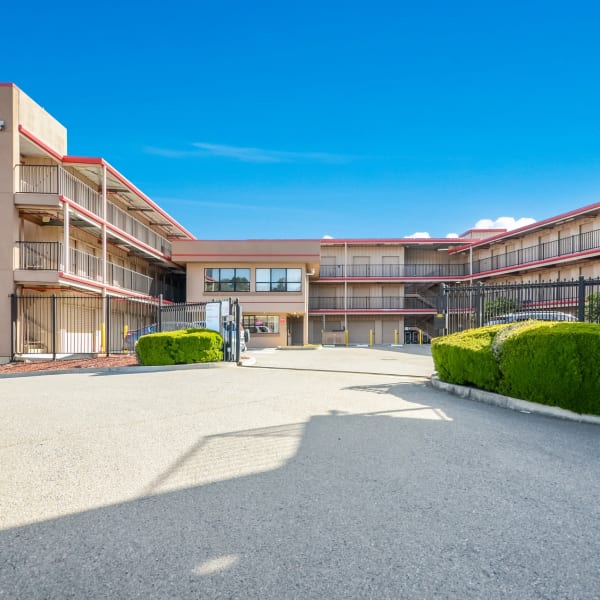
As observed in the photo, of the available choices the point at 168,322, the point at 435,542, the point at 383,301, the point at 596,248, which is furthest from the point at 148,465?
the point at 383,301

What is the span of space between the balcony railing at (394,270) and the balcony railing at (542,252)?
6.72ft

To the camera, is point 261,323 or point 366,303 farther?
point 366,303

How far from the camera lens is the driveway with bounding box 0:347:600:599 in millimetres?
2467

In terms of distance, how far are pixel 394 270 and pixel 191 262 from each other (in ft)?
62.5

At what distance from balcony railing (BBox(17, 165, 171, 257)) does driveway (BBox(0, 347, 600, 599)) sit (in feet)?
53.9

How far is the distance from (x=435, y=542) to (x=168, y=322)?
17.6 meters

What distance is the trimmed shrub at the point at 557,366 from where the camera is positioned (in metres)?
6.58

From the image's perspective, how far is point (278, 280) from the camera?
31250 mm

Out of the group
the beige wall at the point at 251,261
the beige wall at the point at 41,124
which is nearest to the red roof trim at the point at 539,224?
the beige wall at the point at 251,261

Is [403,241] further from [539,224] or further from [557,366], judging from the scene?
[557,366]

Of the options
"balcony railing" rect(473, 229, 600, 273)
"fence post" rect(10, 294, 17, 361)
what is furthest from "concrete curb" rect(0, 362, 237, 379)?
"balcony railing" rect(473, 229, 600, 273)

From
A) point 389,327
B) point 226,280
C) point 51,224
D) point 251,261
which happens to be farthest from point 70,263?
point 389,327

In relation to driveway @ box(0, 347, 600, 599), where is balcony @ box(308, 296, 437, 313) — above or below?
above

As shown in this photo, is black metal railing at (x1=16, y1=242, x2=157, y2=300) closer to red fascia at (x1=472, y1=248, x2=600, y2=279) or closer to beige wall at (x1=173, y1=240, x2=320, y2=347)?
beige wall at (x1=173, y1=240, x2=320, y2=347)
